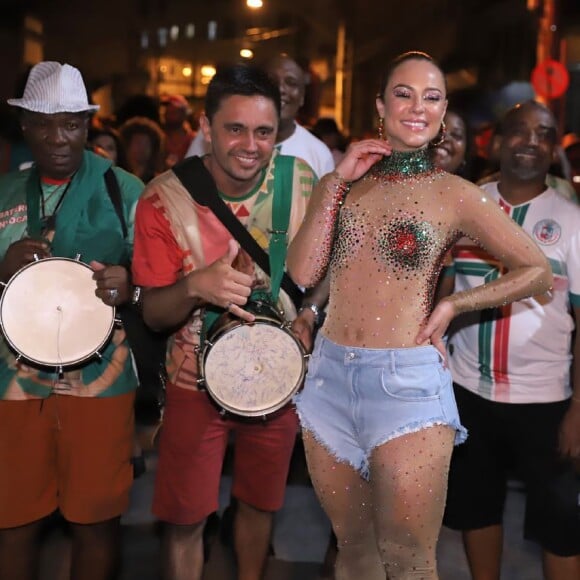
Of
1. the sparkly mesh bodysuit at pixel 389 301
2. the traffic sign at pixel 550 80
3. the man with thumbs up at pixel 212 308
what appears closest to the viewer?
the sparkly mesh bodysuit at pixel 389 301

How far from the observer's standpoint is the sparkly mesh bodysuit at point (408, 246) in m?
2.82

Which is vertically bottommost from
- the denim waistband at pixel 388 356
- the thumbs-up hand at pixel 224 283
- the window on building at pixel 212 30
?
the denim waistband at pixel 388 356

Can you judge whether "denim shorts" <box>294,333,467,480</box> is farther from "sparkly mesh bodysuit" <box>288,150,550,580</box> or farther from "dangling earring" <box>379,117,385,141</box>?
"dangling earring" <box>379,117,385,141</box>

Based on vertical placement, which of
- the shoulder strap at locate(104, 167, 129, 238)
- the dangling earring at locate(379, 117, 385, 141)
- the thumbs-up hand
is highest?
the dangling earring at locate(379, 117, 385, 141)

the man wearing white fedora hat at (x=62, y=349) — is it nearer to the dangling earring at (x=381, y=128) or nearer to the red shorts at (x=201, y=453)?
the red shorts at (x=201, y=453)

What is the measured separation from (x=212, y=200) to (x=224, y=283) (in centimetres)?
56

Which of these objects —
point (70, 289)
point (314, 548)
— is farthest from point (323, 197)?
point (314, 548)

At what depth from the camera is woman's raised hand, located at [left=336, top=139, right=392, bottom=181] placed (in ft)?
9.34

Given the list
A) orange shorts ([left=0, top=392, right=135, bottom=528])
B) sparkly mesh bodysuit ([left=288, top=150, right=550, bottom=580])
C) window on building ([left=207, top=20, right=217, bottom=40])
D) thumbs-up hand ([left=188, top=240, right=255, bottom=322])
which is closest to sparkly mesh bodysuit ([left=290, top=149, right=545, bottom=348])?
sparkly mesh bodysuit ([left=288, top=150, right=550, bottom=580])

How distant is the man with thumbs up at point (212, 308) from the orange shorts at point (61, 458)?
0.20 metres

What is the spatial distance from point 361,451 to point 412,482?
223mm

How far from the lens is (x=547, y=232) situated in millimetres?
3553

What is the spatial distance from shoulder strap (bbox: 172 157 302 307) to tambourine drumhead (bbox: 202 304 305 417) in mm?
313

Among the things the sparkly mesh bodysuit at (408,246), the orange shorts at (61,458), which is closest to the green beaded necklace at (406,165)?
the sparkly mesh bodysuit at (408,246)
